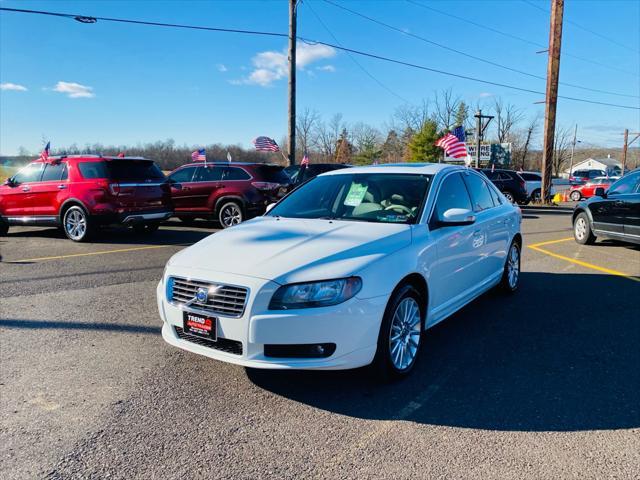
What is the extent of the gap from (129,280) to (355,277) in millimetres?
4749

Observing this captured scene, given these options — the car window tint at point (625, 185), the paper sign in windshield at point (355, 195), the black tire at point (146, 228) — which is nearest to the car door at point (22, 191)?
the black tire at point (146, 228)

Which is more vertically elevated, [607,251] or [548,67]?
[548,67]

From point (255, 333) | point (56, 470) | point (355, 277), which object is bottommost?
point (56, 470)

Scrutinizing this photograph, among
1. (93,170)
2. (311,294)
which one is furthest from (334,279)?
(93,170)

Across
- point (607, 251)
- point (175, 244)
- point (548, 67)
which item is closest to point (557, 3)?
point (548, 67)

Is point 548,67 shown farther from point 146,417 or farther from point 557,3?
point 146,417

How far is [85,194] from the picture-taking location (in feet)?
32.6

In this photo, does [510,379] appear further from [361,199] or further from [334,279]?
[361,199]

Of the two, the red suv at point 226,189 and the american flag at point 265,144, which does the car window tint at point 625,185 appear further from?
the american flag at point 265,144

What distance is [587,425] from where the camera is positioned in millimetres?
3004

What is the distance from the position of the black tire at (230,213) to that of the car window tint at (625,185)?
27.8 feet

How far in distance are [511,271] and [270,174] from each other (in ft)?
25.4

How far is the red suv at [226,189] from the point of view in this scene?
12.3 m

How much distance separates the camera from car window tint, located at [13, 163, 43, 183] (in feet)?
35.4
